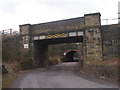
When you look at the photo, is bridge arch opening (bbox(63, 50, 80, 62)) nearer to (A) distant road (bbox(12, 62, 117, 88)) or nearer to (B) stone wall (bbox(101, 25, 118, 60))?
(B) stone wall (bbox(101, 25, 118, 60))

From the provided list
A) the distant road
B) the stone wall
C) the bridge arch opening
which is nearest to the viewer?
the distant road

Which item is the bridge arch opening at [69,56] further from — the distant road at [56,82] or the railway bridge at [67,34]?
the distant road at [56,82]

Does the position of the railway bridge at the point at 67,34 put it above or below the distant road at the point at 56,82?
above

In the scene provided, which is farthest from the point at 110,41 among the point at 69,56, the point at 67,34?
the point at 69,56

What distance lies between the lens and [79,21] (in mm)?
17297

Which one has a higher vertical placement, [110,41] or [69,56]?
[110,41]

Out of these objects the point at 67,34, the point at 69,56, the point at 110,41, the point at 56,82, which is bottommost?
the point at 69,56

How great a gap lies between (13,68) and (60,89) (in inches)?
362

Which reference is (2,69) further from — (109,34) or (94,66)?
(109,34)

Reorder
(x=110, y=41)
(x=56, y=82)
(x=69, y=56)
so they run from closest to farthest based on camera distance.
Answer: (x=56, y=82) → (x=110, y=41) → (x=69, y=56)

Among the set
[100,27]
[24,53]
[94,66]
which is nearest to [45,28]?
[24,53]

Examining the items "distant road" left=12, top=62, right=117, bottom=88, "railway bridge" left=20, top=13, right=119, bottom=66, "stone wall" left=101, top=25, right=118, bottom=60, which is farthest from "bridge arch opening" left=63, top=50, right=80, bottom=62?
"distant road" left=12, top=62, right=117, bottom=88

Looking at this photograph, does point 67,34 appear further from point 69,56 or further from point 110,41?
point 69,56

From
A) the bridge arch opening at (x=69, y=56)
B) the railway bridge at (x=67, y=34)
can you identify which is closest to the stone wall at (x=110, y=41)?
the railway bridge at (x=67, y=34)
